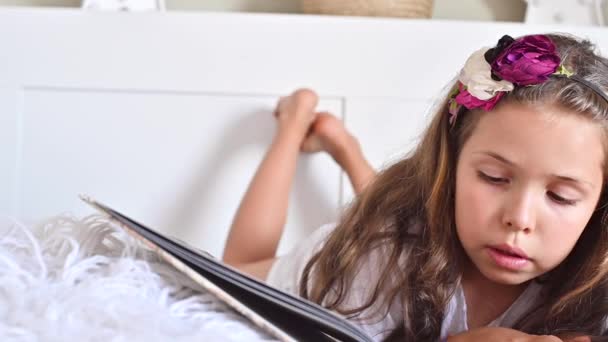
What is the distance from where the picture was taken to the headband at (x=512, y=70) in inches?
32.9

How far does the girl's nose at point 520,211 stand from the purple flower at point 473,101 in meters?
0.12

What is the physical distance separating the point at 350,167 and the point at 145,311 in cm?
79

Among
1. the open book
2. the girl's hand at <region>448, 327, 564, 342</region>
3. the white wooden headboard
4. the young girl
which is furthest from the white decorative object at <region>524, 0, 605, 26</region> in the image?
the open book

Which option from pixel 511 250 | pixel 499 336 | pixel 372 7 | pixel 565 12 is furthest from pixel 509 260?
pixel 565 12

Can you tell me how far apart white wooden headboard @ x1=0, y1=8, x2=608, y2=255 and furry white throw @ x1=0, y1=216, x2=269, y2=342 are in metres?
0.68

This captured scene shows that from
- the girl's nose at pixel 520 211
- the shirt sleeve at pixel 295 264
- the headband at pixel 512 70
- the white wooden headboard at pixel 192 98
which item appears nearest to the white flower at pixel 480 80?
the headband at pixel 512 70

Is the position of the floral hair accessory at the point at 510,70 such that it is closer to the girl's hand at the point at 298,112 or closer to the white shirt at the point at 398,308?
the white shirt at the point at 398,308

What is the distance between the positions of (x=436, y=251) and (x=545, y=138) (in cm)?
21

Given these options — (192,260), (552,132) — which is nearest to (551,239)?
(552,132)

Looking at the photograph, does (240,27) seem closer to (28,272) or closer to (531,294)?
(531,294)

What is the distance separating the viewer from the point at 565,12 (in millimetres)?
1554

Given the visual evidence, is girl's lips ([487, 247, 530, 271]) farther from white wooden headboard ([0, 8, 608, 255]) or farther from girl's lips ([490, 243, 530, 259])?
white wooden headboard ([0, 8, 608, 255])

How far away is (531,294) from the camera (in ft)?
3.21

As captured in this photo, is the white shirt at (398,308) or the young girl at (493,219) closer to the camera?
the young girl at (493,219)
